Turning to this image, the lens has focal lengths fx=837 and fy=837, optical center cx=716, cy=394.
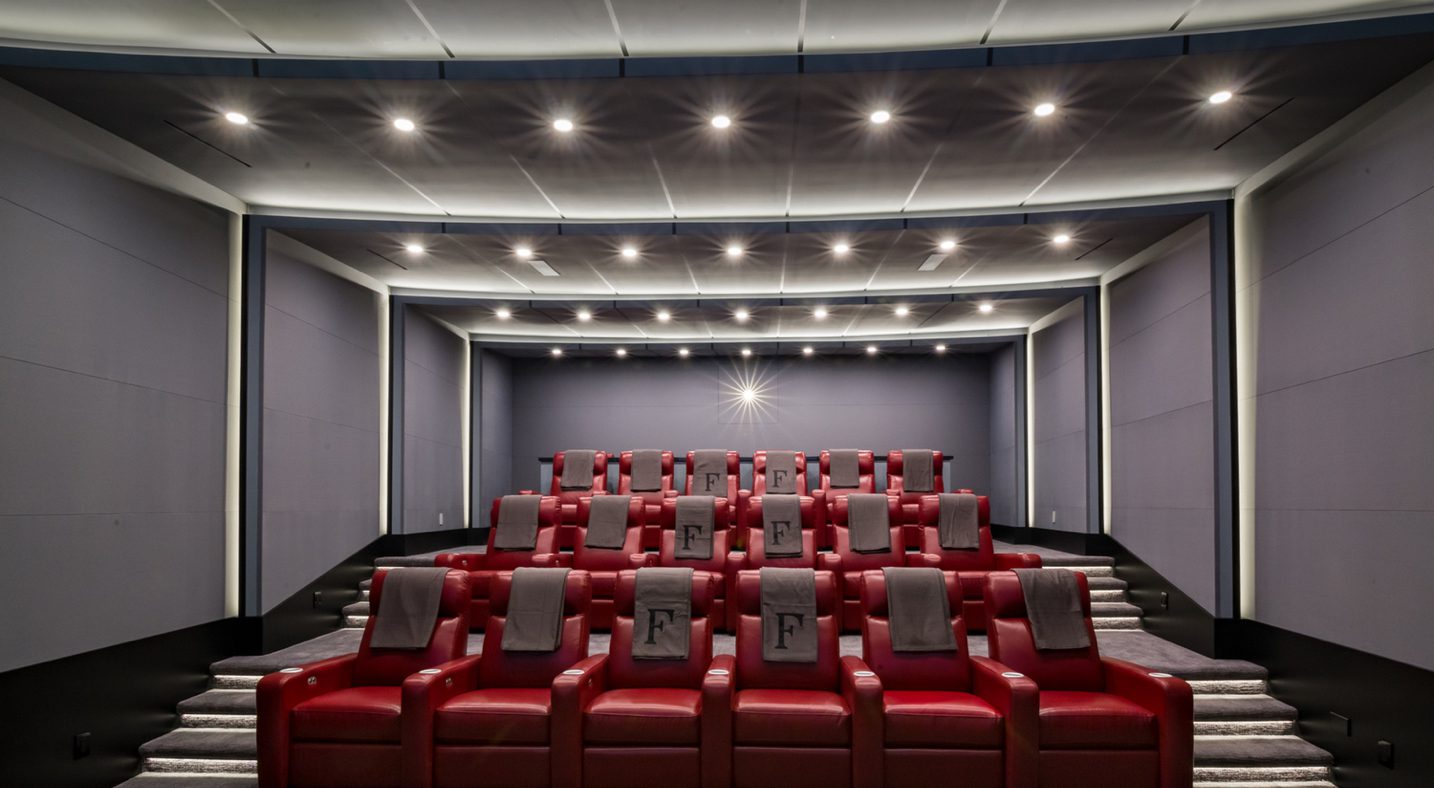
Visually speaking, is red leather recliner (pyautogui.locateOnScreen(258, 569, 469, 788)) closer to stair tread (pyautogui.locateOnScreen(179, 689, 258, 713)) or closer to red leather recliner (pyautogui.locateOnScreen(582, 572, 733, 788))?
red leather recliner (pyautogui.locateOnScreen(582, 572, 733, 788))

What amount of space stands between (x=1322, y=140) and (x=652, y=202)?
12.3 ft

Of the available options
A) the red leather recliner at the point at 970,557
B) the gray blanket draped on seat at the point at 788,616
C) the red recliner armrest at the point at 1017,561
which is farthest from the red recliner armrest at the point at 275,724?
the red recliner armrest at the point at 1017,561

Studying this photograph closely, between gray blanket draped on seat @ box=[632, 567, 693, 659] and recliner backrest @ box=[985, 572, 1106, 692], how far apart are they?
1502 millimetres

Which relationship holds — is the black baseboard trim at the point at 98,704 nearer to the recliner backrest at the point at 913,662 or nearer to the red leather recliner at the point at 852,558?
the recliner backrest at the point at 913,662

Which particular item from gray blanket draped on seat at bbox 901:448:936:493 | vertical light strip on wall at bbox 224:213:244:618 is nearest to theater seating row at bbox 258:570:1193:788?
vertical light strip on wall at bbox 224:213:244:618

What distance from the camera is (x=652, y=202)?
18.4ft

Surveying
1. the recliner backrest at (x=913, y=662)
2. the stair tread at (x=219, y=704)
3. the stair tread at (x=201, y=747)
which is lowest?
the stair tread at (x=201, y=747)

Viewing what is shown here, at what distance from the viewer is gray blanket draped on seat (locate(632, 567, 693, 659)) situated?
4.05 meters

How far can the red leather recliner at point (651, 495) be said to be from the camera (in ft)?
21.8

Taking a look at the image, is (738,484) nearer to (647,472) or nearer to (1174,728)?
(647,472)

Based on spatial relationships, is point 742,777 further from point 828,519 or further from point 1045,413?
point 1045,413

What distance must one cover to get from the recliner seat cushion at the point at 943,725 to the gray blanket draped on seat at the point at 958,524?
243 cm

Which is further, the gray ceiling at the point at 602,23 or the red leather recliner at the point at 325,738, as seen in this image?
the red leather recliner at the point at 325,738

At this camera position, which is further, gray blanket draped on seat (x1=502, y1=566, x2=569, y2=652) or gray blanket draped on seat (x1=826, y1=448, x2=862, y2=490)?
gray blanket draped on seat (x1=826, y1=448, x2=862, y2=490)
